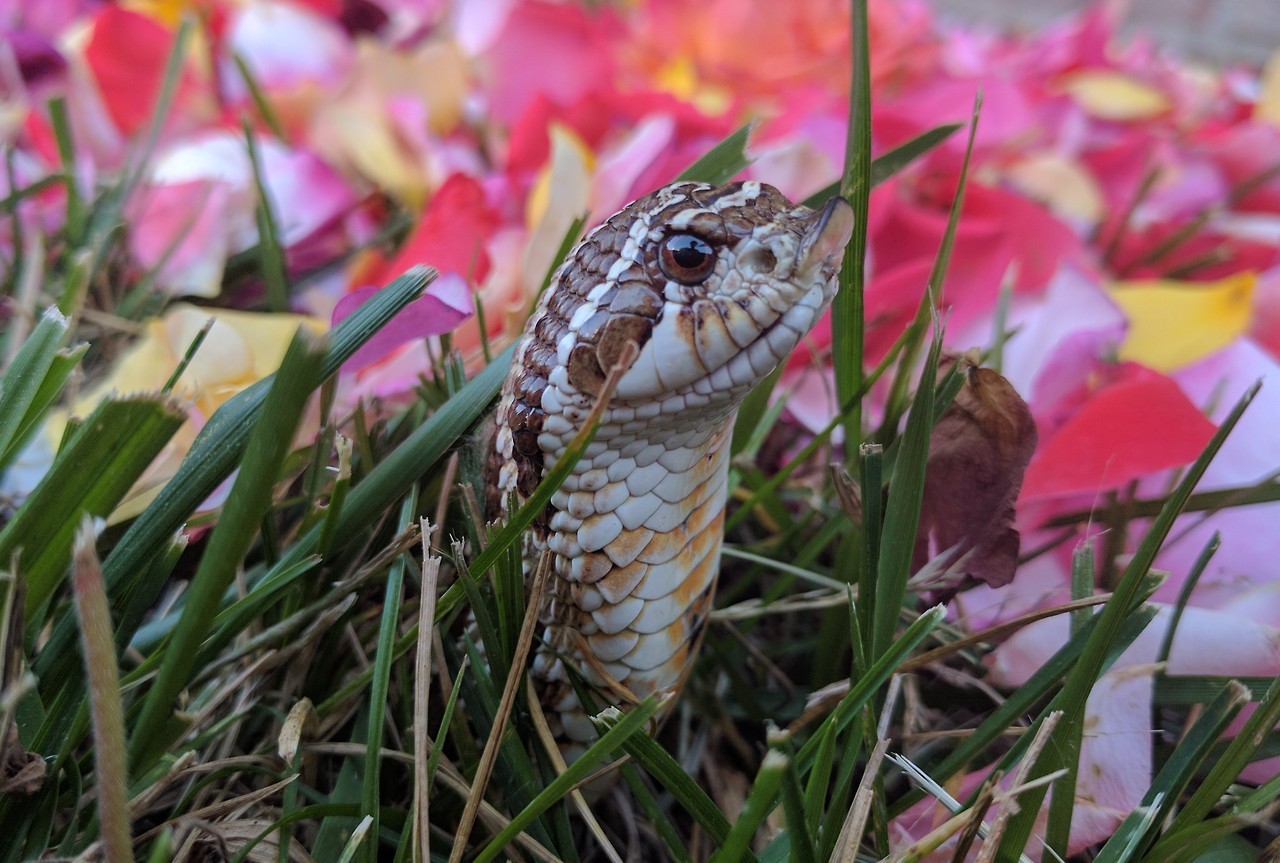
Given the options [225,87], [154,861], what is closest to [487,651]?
[154,861]

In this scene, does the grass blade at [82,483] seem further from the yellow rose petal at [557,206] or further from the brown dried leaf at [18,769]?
the yellow rose petal at [557,206]

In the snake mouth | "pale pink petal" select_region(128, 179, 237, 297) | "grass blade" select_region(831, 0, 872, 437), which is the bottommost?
the snake mouth

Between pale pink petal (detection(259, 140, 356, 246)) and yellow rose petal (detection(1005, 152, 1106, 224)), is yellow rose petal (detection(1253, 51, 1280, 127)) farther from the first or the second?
pale pink petal (detection(259, 140, 356, 246))

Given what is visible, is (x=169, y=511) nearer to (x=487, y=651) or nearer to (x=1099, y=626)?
(x=487, y=651)

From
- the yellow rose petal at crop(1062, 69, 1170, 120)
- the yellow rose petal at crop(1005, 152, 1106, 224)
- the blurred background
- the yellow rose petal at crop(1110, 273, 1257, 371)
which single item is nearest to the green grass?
the yellow rose petal at crop(1110, 273, 1257, 371)

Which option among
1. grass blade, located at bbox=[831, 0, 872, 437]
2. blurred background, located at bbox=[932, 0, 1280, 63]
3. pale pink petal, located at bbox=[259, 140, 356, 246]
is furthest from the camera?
blurred background, located at bbox=[932, 0, 1280, 63]

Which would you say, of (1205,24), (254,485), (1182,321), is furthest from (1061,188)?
(1205,24)
